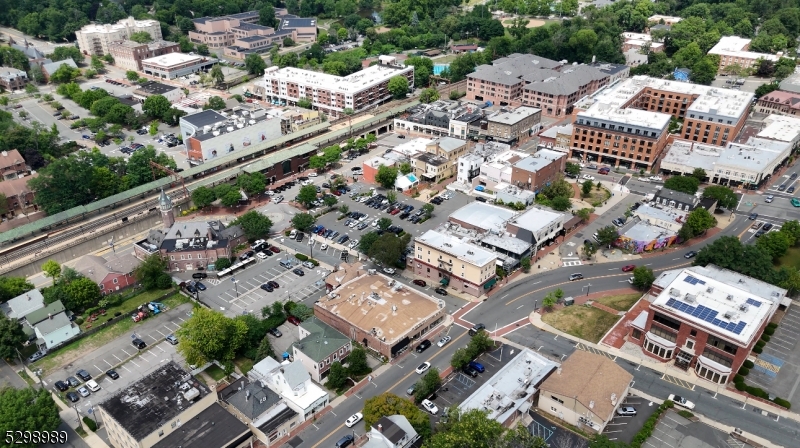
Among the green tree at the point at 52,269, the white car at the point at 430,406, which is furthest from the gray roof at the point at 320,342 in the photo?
the green tree at the point at 52,269

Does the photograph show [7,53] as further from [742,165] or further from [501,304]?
[742,165]

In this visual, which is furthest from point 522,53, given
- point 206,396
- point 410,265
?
point 206,396

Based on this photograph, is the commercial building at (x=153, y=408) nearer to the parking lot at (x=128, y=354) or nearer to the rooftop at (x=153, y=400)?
the rooftop at (x=153, y=400)

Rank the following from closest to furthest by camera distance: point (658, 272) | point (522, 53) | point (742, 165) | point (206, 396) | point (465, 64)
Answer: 1. point (206, 396)
2. point (658, 272)
3. point (742, 165)
4. point (465, 64)
5. point (522, 53)

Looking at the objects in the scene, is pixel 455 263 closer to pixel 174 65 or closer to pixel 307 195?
pixel 307 195

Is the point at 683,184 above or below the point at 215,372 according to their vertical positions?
above

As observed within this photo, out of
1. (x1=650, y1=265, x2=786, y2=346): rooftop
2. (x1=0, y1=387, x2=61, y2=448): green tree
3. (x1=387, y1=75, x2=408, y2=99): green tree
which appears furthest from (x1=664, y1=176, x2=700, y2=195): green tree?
(x1=0, y1=387, x2=61, y2=448): green tree

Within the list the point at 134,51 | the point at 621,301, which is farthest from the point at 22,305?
the point at 134,51
